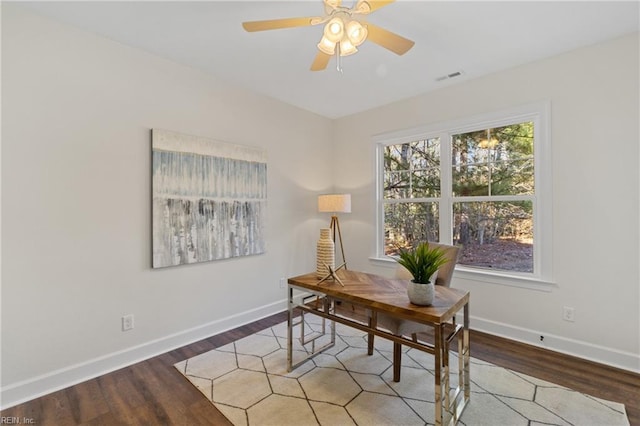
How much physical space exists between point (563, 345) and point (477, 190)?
5.15 feet

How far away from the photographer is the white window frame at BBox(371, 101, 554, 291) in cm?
262

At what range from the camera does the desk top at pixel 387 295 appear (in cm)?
153

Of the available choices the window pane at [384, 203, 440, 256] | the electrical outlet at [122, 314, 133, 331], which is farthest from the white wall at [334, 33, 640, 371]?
the electrical outlet at [122, 314, 133, 331]

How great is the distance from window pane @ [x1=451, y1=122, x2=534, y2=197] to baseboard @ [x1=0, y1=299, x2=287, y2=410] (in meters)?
2.85

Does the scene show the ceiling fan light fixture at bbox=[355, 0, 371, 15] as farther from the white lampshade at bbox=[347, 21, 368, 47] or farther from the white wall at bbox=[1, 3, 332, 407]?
the white wall at bbox=[1, 3, 332, 407]

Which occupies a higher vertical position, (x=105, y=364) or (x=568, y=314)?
(x=568, y=314)

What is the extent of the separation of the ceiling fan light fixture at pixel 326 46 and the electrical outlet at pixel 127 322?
252 cm

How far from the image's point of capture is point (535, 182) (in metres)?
2.73

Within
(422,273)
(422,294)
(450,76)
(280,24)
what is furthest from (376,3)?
(450,76)

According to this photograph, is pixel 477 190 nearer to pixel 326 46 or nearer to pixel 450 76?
pixel 450 76

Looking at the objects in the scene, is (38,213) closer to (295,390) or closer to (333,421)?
(295,390)

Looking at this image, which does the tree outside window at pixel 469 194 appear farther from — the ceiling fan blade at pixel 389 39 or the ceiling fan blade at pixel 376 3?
the ceiling fan blade at pixel 376 3

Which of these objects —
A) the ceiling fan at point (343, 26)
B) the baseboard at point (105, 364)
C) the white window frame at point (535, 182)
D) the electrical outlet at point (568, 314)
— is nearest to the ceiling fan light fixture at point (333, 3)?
the ceiling fan at point (343, 26)

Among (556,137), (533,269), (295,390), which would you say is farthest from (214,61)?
(533,269)
